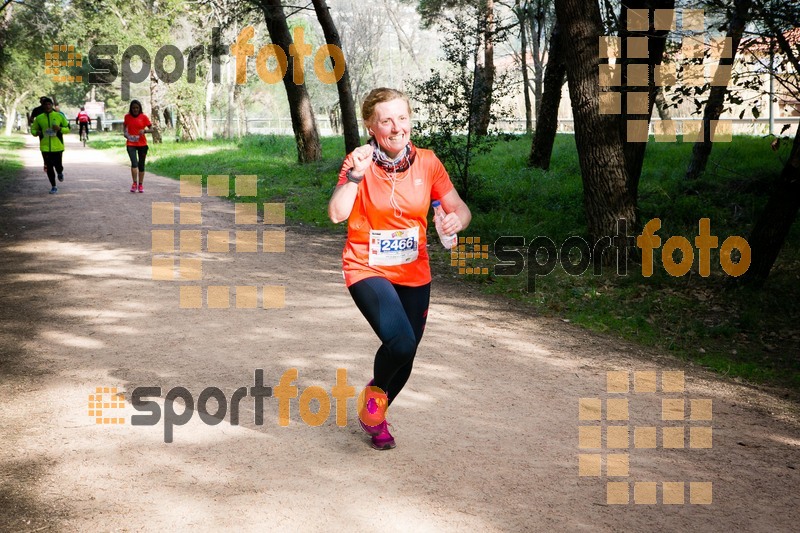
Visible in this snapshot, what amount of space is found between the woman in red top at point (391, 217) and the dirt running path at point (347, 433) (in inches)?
34.4

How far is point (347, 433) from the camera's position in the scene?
5039 millimetres

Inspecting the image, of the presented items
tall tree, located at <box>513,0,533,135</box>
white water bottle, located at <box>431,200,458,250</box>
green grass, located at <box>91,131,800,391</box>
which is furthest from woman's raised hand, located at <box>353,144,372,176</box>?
tall tree, located at <box>513,0,533,135</box>

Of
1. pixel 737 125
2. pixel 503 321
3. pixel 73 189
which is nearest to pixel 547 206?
pixel 503 321

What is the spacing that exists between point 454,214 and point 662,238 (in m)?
7.31

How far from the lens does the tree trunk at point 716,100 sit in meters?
8.38

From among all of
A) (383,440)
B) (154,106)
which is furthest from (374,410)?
(154,106)

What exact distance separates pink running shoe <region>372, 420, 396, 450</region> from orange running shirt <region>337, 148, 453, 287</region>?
97 cm

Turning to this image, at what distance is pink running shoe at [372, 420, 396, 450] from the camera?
186 inches

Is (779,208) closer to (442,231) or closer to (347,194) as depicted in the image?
(442,231)

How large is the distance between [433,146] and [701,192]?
15.7 feet

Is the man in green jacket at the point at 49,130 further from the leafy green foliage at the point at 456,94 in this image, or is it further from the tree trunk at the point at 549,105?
the tree trunk at the point at 549,105

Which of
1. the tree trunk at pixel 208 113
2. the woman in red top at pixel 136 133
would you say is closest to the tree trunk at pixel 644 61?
the woman in red top at pixel 136 133

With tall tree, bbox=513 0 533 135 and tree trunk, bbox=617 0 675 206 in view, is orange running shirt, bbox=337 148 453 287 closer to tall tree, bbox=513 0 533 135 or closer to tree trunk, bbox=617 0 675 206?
tree trunk, bbox=617 0 675 206

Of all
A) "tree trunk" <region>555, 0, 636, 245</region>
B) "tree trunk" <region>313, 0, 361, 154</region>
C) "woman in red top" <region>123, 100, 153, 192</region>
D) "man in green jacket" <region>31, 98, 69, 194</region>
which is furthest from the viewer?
"tree trunk" <region>313, 0, 361, 154</region>
